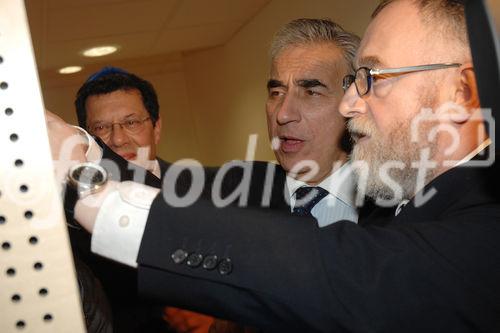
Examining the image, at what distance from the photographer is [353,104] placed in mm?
1239

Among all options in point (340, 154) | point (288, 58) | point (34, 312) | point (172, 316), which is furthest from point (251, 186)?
point (34, 312)

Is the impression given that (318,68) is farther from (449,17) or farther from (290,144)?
(449,17)

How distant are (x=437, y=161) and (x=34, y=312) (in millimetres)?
835

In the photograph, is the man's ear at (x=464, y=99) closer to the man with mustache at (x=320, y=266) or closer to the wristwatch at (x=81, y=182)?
the man with mustache at (x=320, y=266)

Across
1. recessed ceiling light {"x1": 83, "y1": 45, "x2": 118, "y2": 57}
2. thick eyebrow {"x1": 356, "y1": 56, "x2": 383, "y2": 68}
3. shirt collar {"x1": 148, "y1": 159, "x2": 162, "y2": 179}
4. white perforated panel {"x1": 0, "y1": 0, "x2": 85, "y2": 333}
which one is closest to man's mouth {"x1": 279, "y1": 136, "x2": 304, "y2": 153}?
shirt collar {"x1": 148, "y1": 159, "x2": 162, "y2": 179}

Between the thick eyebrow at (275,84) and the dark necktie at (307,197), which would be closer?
the dark necktie at (307,197)

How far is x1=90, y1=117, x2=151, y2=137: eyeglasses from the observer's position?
2.35m

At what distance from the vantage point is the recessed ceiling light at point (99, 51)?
496cm

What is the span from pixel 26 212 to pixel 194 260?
23cm

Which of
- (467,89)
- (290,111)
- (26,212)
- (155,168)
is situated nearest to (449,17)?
(467,89)

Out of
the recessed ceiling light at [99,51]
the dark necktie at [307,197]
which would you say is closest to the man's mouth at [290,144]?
the dark necktie at [307,197]

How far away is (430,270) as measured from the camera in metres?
0.72

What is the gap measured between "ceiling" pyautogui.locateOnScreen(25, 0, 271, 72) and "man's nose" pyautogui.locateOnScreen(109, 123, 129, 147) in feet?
4.57

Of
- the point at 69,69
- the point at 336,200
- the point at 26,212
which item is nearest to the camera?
the point at 26,212
